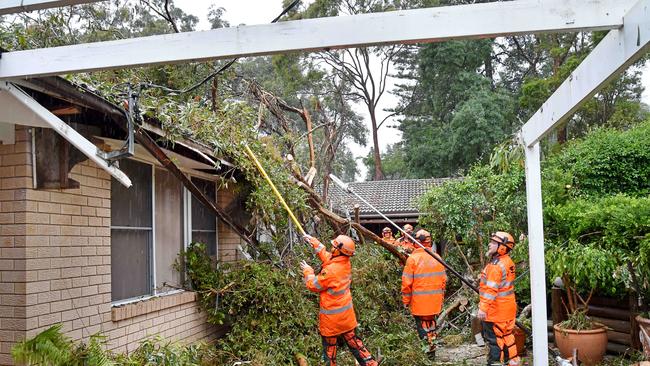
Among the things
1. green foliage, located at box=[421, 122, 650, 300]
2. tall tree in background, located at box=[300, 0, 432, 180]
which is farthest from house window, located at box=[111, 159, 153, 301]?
tall tree in background, located at box=[300, 0, 432, 180]

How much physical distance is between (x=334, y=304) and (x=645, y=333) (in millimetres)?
3819

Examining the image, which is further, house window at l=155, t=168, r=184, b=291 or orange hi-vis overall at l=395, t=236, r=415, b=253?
orange hi-vis overall at l=395, t=236, r=415, b=253

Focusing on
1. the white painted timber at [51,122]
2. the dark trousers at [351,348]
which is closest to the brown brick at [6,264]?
the white painted timber at [51,122]

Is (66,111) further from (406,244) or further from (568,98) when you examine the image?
(406,244)

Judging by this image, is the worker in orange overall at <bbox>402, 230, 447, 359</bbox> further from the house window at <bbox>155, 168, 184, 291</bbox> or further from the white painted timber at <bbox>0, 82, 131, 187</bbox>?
the white painted timber at <bbox>0, 82, 131, 187</bbox>

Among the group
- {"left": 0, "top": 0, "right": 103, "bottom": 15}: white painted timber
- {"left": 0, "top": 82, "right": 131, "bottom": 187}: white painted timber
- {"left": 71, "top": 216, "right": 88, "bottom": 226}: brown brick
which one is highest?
{"left": 0, "top": 0, "right": 103, "bottom": 15}: white painted timber

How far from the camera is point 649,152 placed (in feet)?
36.2

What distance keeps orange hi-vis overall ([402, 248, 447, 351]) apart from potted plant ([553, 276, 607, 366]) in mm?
1743

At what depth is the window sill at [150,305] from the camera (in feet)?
18.2

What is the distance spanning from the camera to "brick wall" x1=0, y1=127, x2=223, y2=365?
4449mm

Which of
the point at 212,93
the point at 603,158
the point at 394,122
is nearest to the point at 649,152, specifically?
the point at 603,158

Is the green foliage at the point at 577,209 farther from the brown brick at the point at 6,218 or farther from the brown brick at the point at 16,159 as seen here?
the brown brick at the point at 6,218

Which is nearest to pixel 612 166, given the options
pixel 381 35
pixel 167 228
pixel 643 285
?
pixel 643 285

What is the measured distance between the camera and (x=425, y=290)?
825 centimetres
